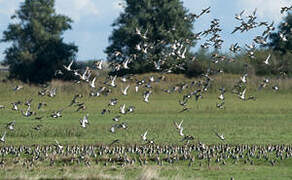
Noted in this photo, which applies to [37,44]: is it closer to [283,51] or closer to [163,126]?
[283,51]

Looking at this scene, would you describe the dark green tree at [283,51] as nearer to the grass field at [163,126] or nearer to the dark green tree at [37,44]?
the grass field at [163,126]

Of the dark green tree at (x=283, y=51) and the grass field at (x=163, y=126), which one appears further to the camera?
the dark green tree at (x=283, y=51)

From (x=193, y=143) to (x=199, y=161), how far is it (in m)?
4.37

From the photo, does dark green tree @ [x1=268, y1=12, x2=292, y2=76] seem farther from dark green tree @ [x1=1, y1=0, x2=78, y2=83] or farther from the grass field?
dark green tree @ [x1=1, y1=0, x2=78, y2=83]

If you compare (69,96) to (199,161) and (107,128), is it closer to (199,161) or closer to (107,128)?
(107,128)

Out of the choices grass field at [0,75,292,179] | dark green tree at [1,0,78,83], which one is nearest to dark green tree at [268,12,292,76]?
grass field at [0,75,292,179]

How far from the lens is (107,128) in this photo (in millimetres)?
37281

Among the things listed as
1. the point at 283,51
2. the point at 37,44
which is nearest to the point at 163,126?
the point at 283,51

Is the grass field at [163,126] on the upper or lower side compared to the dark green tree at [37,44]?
lower

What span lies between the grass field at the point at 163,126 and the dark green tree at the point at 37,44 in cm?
1104

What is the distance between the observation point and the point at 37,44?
3066 inches

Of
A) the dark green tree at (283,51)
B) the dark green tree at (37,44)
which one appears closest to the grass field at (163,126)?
the dark green tree at (283,51)

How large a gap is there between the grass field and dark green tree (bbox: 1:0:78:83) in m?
11.0

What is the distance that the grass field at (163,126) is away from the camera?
2495 centimetres
